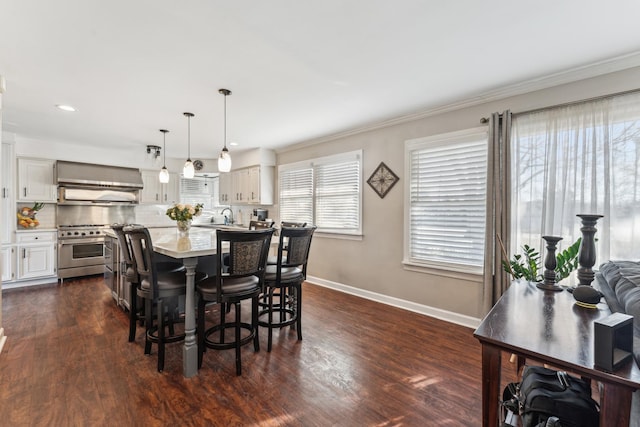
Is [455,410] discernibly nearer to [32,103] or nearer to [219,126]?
[219,126]

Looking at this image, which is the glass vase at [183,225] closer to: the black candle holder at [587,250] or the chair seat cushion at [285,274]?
the chair seat cushion at [285,274]

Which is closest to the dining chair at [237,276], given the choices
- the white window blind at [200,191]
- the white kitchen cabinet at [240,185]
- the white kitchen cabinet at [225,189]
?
the white kitchen cabinet at [240,185]

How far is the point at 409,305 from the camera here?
3654 mm

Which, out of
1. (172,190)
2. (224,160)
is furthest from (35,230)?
(224,160)

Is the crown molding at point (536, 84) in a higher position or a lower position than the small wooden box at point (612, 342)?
higher

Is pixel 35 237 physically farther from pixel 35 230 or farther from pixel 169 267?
pixel 169 267

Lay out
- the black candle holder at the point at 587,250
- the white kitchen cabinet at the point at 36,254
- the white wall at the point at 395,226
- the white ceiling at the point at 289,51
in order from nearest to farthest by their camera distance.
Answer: the black candle holder at the point at 587,250 → the white ceiling at the point at 289,51 → the white wall at the point at 395,226 → the white kitchen cabinet at the point at 36,254

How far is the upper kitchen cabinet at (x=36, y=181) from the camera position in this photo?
483cm

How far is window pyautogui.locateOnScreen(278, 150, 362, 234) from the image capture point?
4.37 meters

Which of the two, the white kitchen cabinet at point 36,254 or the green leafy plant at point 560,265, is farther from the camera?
the white kitchen cabinet at point 36,254

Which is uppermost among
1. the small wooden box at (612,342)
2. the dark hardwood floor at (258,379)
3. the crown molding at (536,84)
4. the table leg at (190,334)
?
the crown molding at (536,84)

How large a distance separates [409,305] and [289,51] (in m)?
3.15

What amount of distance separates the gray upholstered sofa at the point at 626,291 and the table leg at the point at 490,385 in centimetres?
38

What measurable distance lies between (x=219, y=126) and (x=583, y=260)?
4218 mm
